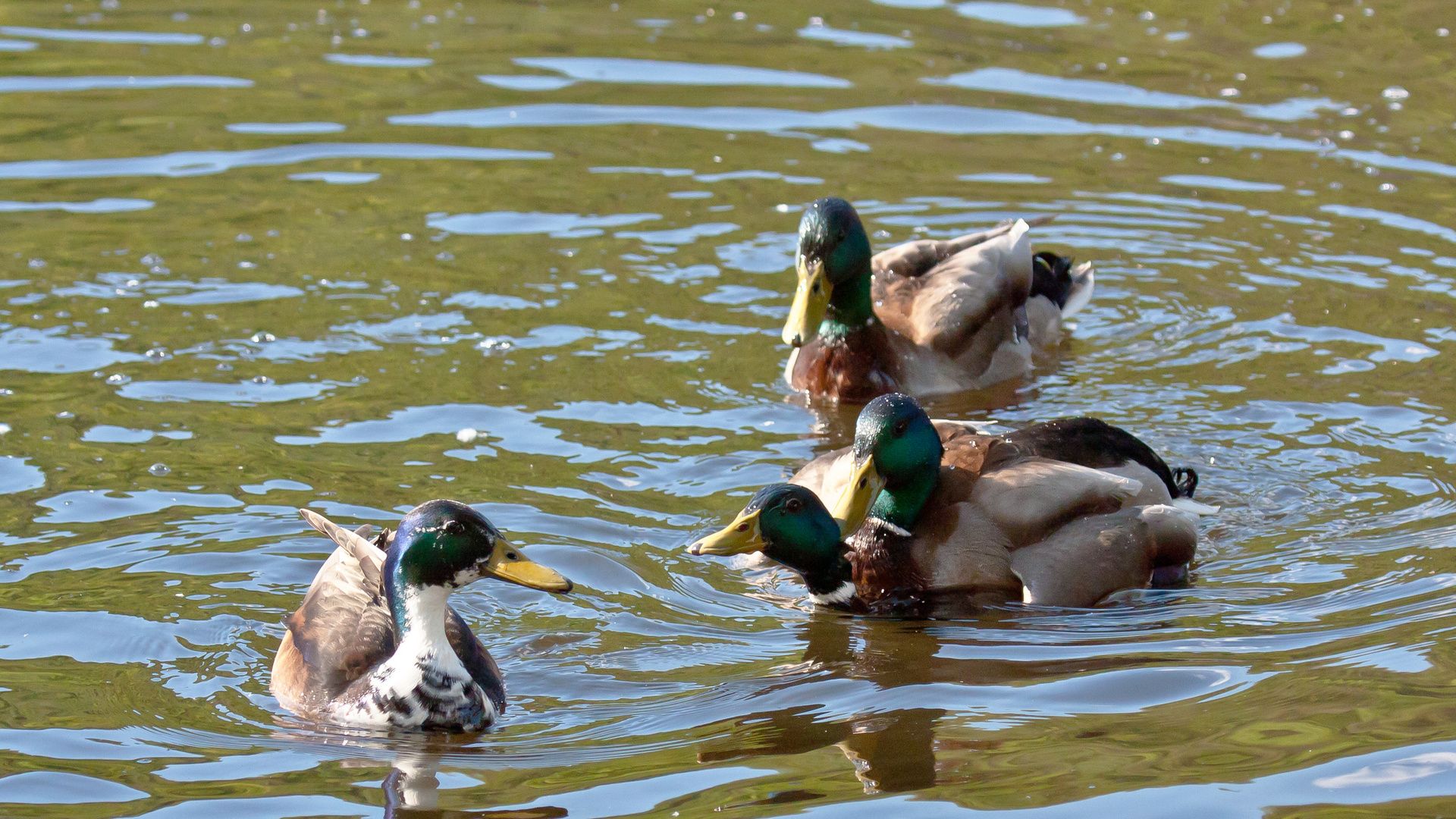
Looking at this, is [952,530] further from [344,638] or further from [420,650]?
[344,638]

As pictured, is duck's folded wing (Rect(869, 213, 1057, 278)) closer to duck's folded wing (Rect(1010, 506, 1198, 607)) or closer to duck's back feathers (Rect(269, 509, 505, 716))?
duck's folded wing (Rect(1010, 506, 1198, 607))

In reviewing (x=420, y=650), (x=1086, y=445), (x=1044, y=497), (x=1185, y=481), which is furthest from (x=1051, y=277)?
(x=420, y=650)

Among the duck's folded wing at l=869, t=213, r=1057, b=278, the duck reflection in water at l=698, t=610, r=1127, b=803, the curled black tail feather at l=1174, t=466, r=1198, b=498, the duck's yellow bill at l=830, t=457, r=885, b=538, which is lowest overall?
the duck reflection in water at l=698, t=610, r=1127, b=803

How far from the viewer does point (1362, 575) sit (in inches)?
273

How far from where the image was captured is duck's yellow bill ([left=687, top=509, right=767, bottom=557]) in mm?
6762

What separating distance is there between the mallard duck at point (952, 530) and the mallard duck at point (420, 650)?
1.13m

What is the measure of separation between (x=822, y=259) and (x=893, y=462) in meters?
2.38

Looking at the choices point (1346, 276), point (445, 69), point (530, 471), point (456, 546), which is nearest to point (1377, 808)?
point (456, 546)

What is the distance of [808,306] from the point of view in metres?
9.23

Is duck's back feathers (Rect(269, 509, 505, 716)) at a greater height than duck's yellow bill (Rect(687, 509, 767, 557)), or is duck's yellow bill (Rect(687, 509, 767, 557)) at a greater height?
duck's yellow bill (Rect(687, 509, 767, 557))

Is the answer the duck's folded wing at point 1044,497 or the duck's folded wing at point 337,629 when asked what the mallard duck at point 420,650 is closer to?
the duck's folded wing at point 337,629

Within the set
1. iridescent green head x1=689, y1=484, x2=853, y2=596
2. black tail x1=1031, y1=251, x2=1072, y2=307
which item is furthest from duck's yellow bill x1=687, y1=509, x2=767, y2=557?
black tail x1=1031, y1=251, x2=1072, y2=307

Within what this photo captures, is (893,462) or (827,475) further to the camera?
(827,475)

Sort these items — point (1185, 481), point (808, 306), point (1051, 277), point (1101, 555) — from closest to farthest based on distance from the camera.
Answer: point (1101, 555), point (1185, 481), point (808, 306), point (1051, 277)
